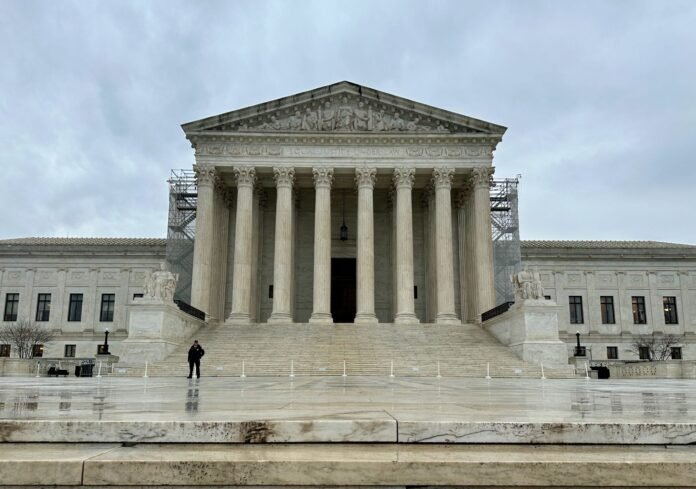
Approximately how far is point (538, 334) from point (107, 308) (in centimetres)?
3969

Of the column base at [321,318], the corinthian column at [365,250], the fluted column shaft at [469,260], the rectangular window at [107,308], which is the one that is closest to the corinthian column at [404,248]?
the corinthian column at [365,250]

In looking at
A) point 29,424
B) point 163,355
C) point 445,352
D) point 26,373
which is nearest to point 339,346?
point 445,352

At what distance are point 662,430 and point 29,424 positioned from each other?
202 inches

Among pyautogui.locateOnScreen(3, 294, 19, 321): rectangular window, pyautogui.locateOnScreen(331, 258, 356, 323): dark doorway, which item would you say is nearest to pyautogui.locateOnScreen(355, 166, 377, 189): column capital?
pyautogui.locateOnScreen(331, 258, 356, 323): dark doorway

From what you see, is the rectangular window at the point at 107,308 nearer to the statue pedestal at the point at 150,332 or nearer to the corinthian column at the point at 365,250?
the statue pedestal at the point at 150,332

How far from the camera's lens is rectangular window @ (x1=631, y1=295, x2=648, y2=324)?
55.1 meters

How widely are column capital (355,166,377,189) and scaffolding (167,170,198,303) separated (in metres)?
13.7

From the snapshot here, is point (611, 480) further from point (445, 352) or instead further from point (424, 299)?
point (424, 299)

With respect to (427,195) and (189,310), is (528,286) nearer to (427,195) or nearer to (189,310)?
(427,195)

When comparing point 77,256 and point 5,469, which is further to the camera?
point 77,256

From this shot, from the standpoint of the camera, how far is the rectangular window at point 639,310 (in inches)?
2170

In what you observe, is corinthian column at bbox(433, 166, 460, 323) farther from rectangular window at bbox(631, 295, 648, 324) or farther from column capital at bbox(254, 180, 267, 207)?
rectangular window at bbox(631, 295, 648, 324)

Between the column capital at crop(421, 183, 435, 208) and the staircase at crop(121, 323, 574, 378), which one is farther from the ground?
the column capital at crop(421, 183, 435, 208)

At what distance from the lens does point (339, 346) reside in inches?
1297
